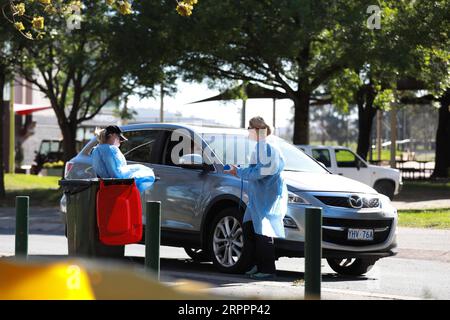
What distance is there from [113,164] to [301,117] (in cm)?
1763

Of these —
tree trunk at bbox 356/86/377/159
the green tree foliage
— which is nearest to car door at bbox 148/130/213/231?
the green tree foliage

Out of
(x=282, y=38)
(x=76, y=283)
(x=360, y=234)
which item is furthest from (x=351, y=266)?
(x=282, y=38)

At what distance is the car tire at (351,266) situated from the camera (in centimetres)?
1046

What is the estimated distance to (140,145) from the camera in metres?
11.4

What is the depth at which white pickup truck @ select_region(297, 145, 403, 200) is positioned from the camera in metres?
23.4

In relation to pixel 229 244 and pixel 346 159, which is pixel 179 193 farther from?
pixel 346 159

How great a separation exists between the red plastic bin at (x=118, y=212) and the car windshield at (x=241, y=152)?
7.04ft

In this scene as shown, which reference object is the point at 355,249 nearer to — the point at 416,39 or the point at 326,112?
the point at 416,39

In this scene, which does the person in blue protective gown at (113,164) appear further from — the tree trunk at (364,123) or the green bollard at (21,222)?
the tree trunk at (364,123)

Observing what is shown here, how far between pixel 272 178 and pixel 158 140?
2.35 m

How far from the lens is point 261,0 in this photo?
2362 cm

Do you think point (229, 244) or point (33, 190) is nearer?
point (229, 244)

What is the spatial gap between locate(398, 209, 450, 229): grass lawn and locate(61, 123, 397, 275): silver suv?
667 centimetres
